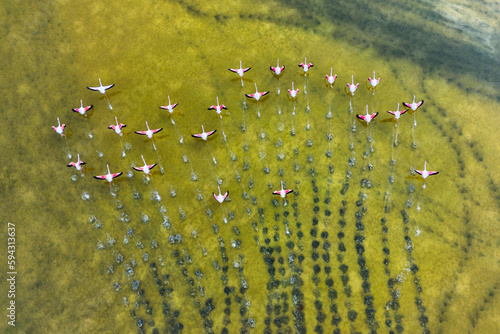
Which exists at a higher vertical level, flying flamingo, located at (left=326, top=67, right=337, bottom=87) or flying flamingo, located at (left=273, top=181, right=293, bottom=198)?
flying flamingo, located at (left=326, top=67, right=337, bottom=87)

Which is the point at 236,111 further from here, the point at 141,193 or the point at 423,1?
the point at 423,1

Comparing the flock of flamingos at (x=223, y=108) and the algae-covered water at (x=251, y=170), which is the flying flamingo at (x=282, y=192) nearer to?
the flock of flamingos at (x=223, y=108)

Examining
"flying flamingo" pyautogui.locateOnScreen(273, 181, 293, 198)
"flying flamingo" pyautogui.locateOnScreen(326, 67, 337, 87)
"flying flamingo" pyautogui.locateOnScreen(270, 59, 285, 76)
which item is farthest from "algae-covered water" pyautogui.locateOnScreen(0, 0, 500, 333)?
"flying flamingo" pyautogui.locateOnScreen(273, 181, 293, 198)

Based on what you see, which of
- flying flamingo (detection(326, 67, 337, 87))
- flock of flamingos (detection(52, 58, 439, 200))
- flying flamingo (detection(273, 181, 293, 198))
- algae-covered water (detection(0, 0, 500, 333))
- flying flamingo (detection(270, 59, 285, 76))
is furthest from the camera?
flying flamingo (detection(270, 59, 285, 76))

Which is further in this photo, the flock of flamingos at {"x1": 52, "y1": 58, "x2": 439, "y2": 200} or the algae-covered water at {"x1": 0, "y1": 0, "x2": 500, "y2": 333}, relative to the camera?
the flock of flamingos at {"x1": 52, "y1": 58, "x2": 439, "y2": 200}

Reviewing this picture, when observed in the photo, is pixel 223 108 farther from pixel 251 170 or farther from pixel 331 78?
pixel 331 78

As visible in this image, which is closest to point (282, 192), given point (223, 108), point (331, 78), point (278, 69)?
point (223, 108)

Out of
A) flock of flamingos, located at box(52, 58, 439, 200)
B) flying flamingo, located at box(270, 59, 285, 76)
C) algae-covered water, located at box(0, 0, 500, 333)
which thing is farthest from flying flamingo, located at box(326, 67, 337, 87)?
flying flamingo, located at box(270, 59, 285, 76)

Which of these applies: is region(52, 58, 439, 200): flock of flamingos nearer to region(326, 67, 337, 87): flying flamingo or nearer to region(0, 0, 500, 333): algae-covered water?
region(326, 67, 337, 87): flying flamingo

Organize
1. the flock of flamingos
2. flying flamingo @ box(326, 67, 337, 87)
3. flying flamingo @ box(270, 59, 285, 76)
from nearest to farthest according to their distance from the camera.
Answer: the flock of flamingos → flying flamingo @ box(326, 67, 337, 87) → flying flamingo @ box(270, 59, 285, 76)

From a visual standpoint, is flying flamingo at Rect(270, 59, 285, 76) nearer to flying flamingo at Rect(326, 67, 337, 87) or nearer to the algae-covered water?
the algae-covered water

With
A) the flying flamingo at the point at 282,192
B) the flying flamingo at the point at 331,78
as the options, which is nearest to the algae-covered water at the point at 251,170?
the flying flamingo at the point at 331,78

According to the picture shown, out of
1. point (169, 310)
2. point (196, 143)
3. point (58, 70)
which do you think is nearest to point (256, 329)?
point (169, 310)
